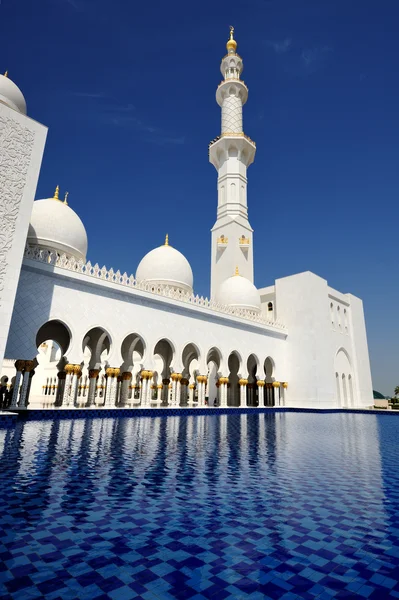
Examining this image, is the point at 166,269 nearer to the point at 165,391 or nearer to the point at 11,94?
the point at 165,391

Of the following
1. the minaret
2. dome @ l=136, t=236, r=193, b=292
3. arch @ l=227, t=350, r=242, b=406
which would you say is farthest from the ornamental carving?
the minaret

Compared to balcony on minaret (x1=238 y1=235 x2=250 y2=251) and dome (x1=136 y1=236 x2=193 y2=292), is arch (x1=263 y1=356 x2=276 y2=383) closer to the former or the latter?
dome (x1=136 y1=236 x2=193 y2=292)

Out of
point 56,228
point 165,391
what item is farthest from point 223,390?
point 56,228

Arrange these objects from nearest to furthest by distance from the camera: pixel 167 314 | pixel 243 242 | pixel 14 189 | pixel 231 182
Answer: pixel 14 189 < pixel 167 314 < pixel 243 242 < pixel 231 182

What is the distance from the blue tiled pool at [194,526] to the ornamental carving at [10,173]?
6149mm

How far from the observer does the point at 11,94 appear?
42.2 feet

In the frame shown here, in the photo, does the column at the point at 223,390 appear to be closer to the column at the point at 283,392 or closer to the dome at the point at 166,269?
the column at the point at 283,392

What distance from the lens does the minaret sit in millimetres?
23266

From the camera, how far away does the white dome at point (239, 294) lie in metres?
20.3

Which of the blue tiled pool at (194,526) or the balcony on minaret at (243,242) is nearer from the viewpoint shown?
the blue tiled pool at (194,526)

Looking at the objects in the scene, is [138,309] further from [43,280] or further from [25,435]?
[25,435]

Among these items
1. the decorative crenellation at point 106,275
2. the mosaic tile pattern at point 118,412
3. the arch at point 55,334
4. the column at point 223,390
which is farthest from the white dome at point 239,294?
the arch at point 55,334

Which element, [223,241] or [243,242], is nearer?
[243,242]

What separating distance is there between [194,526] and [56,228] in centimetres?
1316
